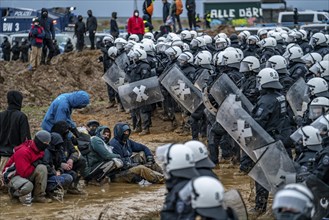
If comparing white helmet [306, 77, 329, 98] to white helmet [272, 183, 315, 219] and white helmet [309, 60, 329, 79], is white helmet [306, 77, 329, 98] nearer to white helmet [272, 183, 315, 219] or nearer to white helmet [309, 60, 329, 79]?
white helmet [309, 60, 329, 79]

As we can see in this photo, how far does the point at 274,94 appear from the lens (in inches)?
577

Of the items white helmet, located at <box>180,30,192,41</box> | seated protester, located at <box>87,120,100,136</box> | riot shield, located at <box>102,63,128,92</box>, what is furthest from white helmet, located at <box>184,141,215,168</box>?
white helmet, located at <box>180,30,192,41</box>

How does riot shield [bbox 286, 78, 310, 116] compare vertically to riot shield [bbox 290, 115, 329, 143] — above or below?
below

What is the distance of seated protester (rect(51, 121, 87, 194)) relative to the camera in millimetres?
16062

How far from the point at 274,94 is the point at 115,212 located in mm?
2934

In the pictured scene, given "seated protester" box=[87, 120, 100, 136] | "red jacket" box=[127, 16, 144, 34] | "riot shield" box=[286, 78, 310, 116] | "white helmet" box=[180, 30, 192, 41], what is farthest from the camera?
"red jacket" box=[127, 16, 144, 34]

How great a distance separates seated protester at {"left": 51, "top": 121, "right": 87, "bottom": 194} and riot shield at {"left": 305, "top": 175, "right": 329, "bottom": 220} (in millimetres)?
5446

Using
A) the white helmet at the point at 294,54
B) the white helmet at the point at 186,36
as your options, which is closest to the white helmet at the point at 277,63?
the white helmet at the point at 294,54

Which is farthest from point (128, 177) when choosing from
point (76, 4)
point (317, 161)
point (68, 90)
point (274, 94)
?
point (76, 4)

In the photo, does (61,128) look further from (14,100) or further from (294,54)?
(294,54)

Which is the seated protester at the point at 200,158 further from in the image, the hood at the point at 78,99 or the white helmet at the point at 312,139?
the hood at the point at 78,99

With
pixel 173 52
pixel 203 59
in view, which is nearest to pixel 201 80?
pixel 203 59

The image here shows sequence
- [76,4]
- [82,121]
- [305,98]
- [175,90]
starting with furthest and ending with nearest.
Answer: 1. [76,4]
2. [82,121]
3. [175,90]
4. [305,98]

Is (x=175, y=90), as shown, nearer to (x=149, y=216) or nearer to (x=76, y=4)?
(x=149, y=216)
